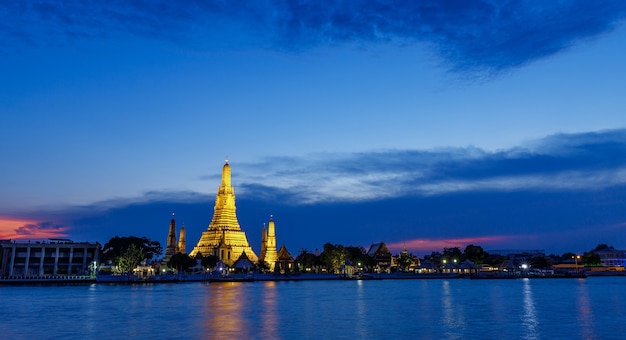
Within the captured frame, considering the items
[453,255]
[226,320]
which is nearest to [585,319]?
[226,320]

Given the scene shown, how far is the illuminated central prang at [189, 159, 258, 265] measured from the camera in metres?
105

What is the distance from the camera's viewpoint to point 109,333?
29.9 m

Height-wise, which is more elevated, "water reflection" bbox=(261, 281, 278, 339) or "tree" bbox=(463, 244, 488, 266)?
"tree" bbox=(463, 244, 488, 266)

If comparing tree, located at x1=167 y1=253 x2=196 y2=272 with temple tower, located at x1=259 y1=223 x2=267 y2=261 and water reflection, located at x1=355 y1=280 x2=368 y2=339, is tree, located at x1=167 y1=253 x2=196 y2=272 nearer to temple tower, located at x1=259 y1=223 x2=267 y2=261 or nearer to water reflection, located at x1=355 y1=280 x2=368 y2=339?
temple tower, located at x1=259 y1=223 x2=267 y2=261

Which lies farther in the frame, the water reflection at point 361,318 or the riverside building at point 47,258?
the riverside building at point 47,258

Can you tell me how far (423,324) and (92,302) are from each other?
97.6 ft

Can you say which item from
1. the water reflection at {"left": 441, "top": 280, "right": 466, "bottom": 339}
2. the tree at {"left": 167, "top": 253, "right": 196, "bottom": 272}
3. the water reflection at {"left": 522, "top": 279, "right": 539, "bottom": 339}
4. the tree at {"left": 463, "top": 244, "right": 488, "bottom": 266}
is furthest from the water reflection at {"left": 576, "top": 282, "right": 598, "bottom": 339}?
the tree at {"left": 463, "top": 244, "right": 488, "bottom": 266}

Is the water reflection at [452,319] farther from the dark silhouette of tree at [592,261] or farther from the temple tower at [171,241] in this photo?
the dark silhouette of tree at [592,261]

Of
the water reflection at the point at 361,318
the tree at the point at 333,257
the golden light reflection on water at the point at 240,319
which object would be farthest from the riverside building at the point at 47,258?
the water reflection at the point at 361,318

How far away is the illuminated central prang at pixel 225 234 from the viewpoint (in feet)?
345

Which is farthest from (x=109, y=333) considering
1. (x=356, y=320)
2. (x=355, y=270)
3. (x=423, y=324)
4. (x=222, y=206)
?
(x=355, y=270)

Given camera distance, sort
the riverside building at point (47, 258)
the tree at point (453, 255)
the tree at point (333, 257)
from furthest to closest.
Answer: the tree at point (453, 255), the tree at point (333, 257), the riverside building at point (47, 258)

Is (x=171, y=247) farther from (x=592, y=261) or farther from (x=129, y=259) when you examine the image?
(x=592, y=261)

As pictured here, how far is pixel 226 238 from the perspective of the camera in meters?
108
